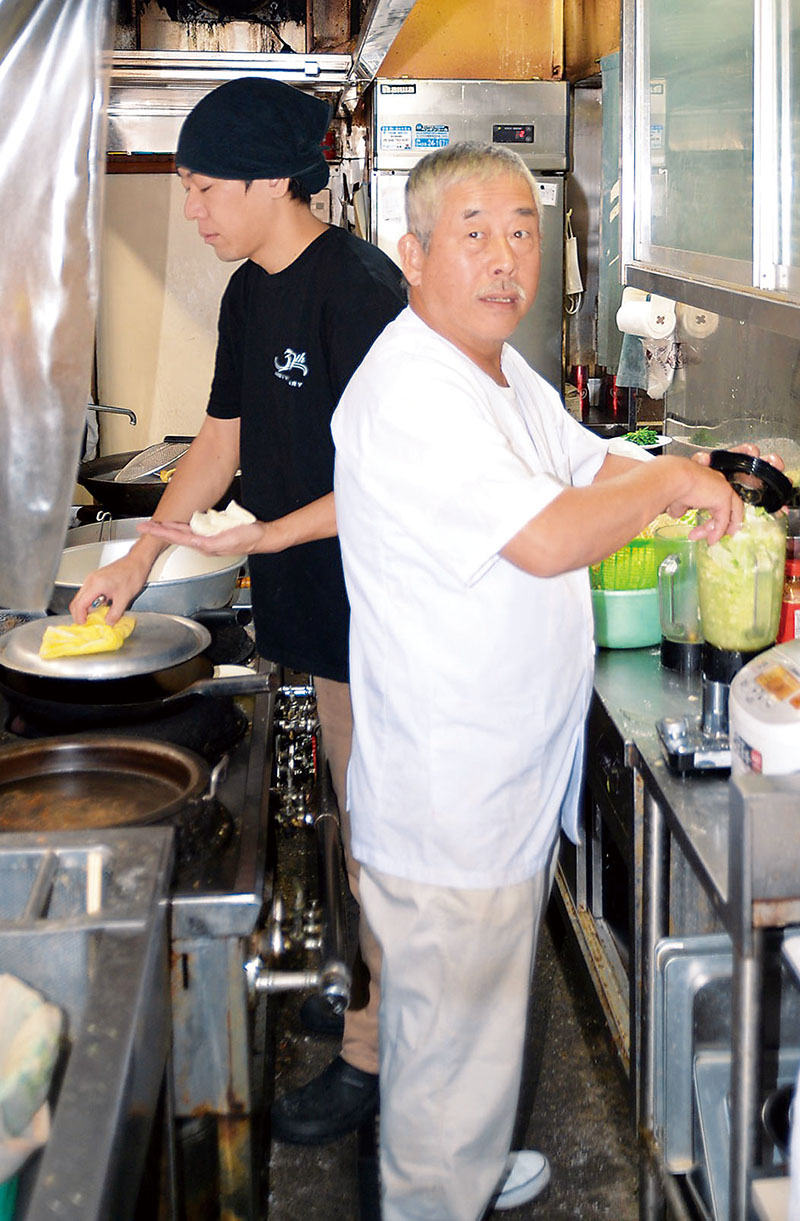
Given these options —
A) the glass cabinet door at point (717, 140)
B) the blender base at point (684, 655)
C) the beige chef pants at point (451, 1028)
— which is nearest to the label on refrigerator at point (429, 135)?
the glass cabinet door at point (717, 140)

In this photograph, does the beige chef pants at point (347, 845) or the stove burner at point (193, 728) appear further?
the beige chef pants at point (347, 845)

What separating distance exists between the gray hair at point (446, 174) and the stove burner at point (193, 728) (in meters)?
0.77

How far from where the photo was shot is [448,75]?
5184mm

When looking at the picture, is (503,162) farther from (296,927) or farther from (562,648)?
(296,927)

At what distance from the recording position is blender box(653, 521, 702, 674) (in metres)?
2.14

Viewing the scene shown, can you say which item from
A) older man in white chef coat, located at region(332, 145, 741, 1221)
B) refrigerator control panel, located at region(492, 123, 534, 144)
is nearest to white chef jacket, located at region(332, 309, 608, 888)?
older man in white chef coat, located at region(332, 145, 741, 1221)

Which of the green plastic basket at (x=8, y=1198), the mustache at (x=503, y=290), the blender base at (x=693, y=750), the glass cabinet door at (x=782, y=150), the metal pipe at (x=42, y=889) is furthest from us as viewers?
the glass cabinet door at (x=782, y=150)

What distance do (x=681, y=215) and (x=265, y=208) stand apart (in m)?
1.09

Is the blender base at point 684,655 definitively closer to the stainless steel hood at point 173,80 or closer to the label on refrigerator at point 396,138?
the stainless steel hood at point 173,80

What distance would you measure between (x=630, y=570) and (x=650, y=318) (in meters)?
1.05

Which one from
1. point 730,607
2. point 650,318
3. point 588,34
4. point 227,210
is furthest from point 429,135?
point 730,607

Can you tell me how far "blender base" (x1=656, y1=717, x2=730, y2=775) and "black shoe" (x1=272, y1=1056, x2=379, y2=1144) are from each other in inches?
37.9

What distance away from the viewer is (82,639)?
6.32 feet

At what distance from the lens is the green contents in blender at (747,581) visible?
1.86 meters
